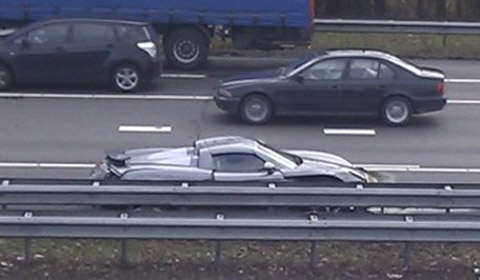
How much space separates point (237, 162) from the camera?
16.3 meters

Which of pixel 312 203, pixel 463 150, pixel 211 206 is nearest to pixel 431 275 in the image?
pixel 312 203

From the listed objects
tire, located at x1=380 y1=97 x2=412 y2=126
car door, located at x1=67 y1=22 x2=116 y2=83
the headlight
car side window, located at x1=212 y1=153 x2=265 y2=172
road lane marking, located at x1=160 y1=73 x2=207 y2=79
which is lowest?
car side window, located at x1=212 y1=153 x2=265 y2=172

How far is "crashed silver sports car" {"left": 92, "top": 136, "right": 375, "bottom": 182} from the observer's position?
52.7 ft

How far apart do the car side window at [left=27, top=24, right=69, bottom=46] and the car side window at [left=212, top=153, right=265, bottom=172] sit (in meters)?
10.00

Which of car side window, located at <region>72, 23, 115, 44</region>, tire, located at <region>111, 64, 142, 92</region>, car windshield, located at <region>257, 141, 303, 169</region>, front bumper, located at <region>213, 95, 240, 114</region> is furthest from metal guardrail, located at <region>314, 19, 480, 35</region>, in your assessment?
car windshield, located at <region>257, 141, 303, 169</region>

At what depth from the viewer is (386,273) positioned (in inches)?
526

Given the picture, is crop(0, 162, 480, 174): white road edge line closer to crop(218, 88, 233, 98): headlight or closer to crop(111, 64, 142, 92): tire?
crop(218, 88, 233, 98): headlight

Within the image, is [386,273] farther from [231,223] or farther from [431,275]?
A: [231,223]

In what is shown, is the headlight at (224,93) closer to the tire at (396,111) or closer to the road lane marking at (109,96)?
the road lane marking at (109,96)

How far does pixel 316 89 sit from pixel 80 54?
505cm

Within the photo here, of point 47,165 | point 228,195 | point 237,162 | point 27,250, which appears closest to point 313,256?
point 228,195

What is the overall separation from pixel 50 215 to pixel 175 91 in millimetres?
12732

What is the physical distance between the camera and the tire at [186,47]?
28.2 metres

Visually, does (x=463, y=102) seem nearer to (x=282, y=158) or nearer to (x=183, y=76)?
(x=183, y=76)
